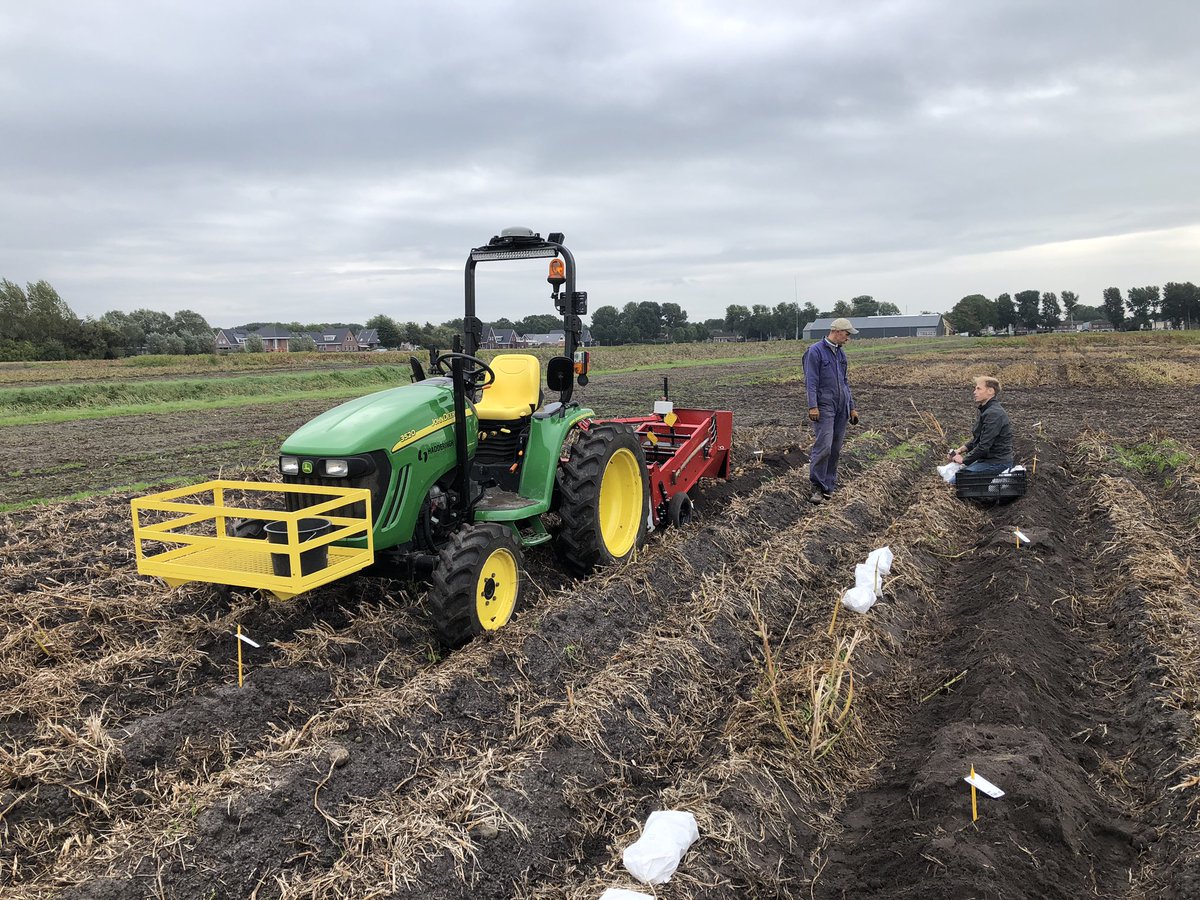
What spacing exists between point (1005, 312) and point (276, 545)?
5400 inches

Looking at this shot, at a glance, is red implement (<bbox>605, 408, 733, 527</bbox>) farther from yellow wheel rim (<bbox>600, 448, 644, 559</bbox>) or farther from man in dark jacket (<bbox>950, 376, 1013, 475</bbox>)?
man in dark jacket (<bbox>950, 376, 1013, 475</bbox>)

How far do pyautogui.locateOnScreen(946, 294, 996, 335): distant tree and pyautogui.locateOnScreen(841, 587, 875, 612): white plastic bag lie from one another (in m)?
133

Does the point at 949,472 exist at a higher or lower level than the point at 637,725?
higher

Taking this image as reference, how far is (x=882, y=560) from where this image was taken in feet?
21.3

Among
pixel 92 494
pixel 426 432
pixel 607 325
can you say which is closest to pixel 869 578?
pixel 426 432

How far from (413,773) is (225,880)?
36.8 inches

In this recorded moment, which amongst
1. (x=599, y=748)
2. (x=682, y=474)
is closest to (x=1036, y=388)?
Answer: (x=682, y=474)

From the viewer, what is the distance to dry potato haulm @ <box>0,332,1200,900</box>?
126 inches

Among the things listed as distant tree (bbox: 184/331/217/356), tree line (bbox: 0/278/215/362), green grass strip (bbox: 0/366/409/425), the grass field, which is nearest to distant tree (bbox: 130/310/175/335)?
tree line (bbox: 0/278/215/362)

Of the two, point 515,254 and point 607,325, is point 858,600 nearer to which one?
point 515,254

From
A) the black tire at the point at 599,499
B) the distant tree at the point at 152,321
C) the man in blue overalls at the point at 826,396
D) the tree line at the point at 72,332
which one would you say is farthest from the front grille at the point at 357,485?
the distant tree at the point at 152,321

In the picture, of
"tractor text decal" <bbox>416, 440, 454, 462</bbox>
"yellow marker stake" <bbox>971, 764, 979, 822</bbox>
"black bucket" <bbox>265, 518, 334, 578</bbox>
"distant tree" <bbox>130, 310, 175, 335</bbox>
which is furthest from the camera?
"distant tree" <bbox>130, 310, 175, 335</bbox>

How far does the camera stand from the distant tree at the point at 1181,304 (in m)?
102

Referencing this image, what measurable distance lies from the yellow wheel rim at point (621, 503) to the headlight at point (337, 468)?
2511 millimetres
